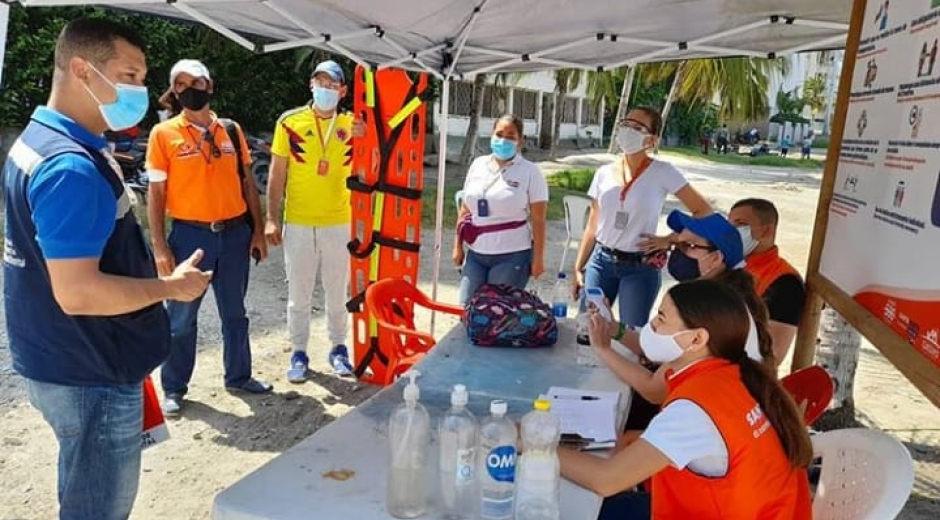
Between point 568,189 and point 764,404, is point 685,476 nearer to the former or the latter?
point 764,404

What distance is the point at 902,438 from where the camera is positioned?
4117 mm

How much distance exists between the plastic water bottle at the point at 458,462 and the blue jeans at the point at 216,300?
2429mm

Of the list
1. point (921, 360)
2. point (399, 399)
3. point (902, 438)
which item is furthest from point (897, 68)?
point (902, 438)

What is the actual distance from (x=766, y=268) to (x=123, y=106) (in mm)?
2451

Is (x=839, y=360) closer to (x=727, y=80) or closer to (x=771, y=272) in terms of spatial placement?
(x=771, y=272)

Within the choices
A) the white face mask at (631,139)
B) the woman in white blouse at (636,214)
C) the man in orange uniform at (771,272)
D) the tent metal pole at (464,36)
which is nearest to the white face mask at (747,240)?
the man in orange uniform at (771,272)

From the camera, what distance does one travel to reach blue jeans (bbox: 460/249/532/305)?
161 inches

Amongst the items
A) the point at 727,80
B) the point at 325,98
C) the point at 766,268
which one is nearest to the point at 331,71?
the point at 325,98

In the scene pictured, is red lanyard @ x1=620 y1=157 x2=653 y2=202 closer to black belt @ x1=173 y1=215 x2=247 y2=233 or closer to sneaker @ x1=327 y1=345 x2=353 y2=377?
sneaker @ x1=327 y1=345 x2=353 y2=377

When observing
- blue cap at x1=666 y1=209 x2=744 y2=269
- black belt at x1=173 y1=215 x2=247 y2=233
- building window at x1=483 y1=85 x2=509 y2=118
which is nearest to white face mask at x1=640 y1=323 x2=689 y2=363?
blue cap at x1=666 y1=209 x2=744 y2=269

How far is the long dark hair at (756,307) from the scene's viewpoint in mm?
2055

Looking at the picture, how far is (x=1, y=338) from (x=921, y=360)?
17.3 feet

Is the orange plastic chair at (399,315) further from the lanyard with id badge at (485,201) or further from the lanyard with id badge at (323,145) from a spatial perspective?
the lanyard with id badge at (323,145)

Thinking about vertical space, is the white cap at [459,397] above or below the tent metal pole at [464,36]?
below
